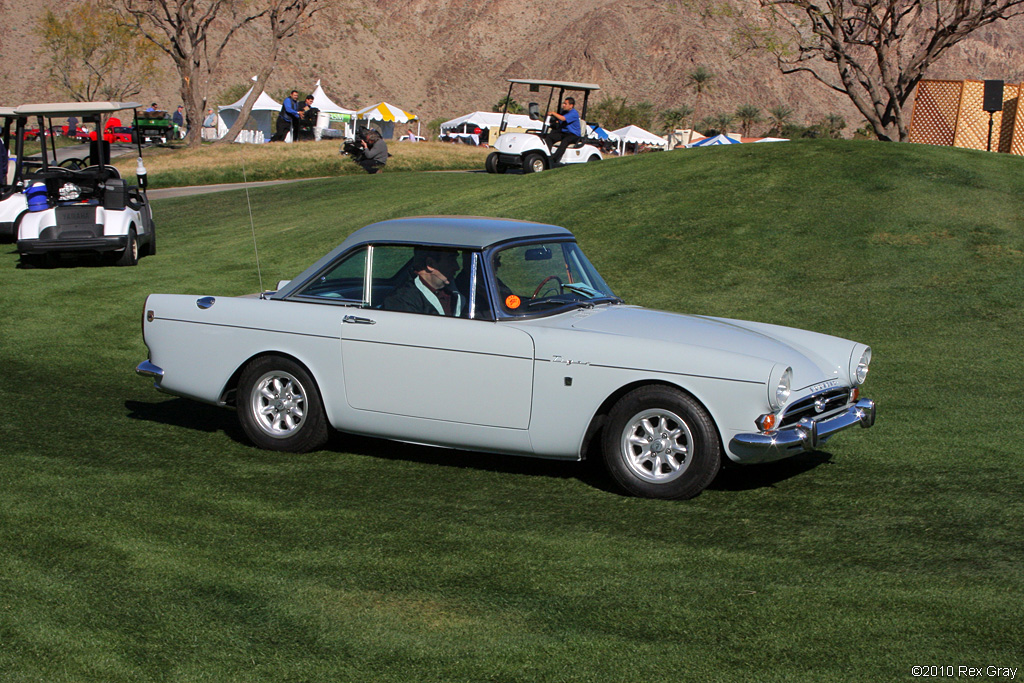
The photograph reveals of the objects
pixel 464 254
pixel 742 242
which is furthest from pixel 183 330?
pixel 742 242

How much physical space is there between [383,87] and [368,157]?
259 ft

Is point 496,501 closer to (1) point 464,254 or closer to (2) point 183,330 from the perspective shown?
(1) point 464,254

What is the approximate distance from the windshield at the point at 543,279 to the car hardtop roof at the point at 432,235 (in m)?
0.12

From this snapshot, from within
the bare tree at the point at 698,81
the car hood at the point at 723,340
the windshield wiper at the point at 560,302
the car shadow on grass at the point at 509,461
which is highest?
the bare tree at the point at 698,81

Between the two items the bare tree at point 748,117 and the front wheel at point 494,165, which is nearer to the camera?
the front wheel at point 494,165

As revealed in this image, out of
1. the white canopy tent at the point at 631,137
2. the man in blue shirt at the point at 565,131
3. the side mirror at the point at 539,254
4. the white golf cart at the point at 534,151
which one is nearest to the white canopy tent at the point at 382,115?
the white canopy tent at the point at 631,137

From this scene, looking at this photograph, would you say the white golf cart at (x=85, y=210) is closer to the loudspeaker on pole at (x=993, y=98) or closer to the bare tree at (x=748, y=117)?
the loudspeaker on pole at (x=993, y=98)

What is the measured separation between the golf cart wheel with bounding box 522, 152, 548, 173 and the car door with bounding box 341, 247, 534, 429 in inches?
722

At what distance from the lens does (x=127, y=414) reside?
7.09 metres

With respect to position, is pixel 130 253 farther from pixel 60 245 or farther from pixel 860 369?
pixel 860 369

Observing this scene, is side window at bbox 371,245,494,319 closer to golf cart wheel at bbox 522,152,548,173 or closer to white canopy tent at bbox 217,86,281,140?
golf cart wheel at bbox 522,152,548,173

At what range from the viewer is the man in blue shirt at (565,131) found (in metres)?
23.4

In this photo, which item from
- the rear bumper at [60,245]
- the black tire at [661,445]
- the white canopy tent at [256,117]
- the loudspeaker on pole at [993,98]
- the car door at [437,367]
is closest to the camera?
the black tire at [661,445]

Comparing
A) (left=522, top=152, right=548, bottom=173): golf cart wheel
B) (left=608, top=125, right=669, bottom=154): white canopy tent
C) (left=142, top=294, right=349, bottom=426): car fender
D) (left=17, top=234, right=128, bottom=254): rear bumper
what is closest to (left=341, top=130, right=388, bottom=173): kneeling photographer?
(left=522, top=152, right=548, bottom=173): golf cart wheel
